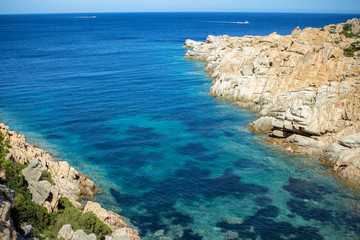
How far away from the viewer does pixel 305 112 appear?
46.3 metres

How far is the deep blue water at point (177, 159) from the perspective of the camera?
3161 centimetres

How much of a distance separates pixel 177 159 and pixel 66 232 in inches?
925

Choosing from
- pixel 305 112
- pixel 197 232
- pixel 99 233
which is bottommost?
pixel 197 232

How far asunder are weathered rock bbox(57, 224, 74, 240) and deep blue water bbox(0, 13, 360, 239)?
822 cm

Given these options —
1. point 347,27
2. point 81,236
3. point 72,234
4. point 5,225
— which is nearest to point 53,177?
point 72,234

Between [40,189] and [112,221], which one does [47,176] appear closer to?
[40,189]

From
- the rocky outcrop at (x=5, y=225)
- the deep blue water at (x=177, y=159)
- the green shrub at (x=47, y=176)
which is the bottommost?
the deep blue water at (x=177, y=159)

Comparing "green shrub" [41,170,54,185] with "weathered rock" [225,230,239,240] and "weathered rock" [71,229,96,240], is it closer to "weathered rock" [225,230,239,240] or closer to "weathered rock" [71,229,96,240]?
"weathered rock" [71,229,96,240]

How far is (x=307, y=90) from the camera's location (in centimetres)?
5684

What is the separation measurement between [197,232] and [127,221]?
7208mm

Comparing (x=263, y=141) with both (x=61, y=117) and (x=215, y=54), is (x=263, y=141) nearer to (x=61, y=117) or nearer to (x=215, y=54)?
(x=61, y=117)

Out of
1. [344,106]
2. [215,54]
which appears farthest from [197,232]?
[215,54]

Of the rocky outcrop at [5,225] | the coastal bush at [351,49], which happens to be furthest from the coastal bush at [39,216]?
the coastal bush at [351,49]

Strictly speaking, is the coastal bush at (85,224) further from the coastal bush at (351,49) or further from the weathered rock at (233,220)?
the coastal bush at (351,49)
